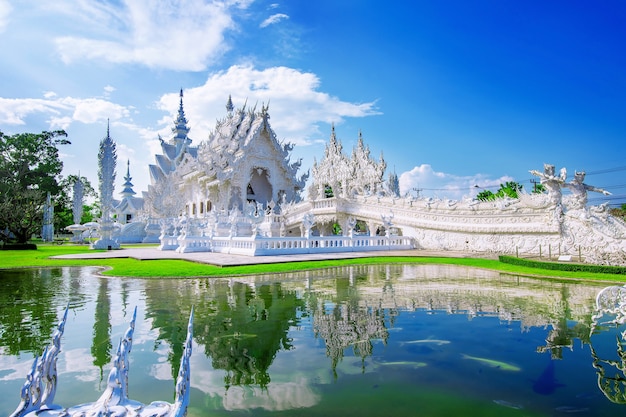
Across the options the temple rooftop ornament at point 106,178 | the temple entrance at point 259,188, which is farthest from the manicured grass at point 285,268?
the temple entrance at point 259,188

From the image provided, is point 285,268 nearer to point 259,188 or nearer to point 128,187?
point 259,188

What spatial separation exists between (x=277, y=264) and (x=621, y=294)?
1037 centimetres

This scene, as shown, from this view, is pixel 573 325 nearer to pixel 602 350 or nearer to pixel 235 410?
pixel 602 350

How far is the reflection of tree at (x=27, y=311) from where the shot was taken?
5.03 meters

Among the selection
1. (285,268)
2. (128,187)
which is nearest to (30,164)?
(128,187)

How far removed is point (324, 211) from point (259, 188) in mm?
13720

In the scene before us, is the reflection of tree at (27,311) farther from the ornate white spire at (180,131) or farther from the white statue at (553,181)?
the ornate white spire at (180,131)

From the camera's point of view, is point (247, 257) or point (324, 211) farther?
point (324, 211)

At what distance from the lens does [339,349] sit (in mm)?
4797

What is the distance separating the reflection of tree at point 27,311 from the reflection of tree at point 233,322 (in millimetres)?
1460

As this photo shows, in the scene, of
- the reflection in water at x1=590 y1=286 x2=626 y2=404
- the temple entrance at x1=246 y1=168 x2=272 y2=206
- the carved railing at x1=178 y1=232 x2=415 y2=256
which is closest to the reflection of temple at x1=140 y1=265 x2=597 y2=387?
the reflection in water at x1=590 y1=286 x2=626 y2=404

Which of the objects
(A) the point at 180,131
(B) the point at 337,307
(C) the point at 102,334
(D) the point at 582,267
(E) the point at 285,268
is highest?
(A) the point at 180,131

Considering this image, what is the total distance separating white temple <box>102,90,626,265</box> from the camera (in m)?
16.1

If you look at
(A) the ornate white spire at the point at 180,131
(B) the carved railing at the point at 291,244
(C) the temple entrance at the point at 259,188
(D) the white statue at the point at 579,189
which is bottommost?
(B) the carved railing at the point at 291,244
